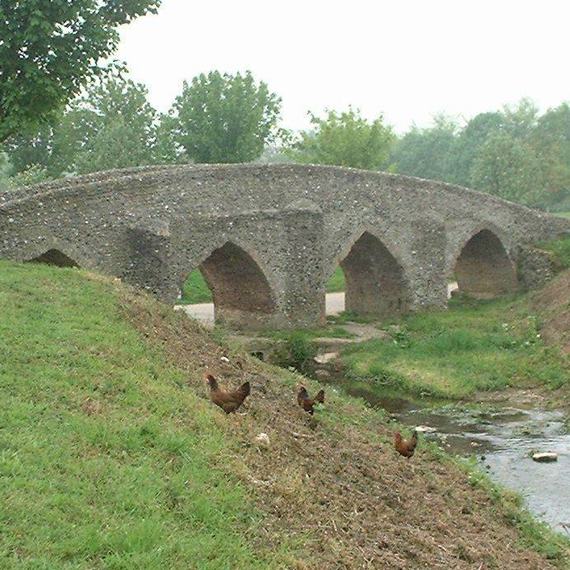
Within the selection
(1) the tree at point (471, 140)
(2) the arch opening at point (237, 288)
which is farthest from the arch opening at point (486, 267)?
(1) the tree at point (471, 140)

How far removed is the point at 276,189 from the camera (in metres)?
22.9

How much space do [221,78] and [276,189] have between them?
1734cm

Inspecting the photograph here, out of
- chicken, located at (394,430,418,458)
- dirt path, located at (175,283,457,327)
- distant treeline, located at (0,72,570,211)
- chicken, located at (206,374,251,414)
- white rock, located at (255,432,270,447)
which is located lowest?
chicken, located at (394,430,418,458)

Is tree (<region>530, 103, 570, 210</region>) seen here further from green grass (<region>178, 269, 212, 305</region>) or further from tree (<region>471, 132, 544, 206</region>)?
green grass (<region>178, 269, 212, 305</region>)

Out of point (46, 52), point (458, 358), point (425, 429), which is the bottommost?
point (425, 429)

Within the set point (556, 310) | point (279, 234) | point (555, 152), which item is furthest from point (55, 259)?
point (555, 152)

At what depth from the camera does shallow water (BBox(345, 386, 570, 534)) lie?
11.8 metres

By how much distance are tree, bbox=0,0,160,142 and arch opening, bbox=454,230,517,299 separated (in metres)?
15.0

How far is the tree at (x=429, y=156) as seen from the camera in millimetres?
62312

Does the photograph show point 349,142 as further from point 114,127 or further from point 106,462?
point 106,462

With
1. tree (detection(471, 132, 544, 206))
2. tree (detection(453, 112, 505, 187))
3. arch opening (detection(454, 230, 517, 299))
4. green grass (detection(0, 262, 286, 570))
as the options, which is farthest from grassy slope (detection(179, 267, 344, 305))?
tree (detection(453, 112, 505, 187))

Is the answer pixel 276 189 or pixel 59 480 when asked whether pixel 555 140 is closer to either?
pixel 276 189

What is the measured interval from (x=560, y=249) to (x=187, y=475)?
24.0 meters

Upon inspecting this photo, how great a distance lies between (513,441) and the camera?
14.6 m
